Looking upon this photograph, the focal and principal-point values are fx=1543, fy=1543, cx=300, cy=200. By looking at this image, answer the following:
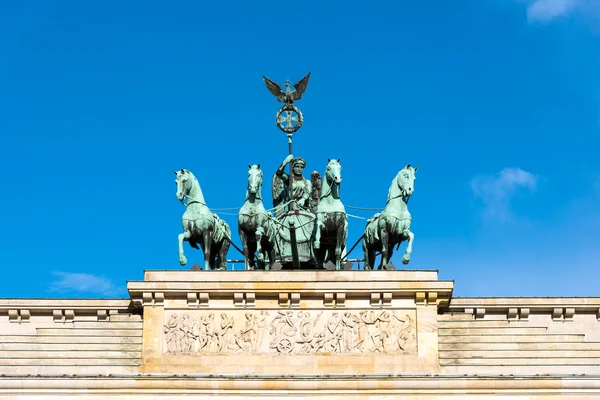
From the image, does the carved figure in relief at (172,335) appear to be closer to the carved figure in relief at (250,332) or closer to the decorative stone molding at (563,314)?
the carved figure in relief at (250,332)

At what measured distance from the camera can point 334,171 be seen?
38.9 meters

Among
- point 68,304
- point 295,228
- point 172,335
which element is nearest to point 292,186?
point 295,228

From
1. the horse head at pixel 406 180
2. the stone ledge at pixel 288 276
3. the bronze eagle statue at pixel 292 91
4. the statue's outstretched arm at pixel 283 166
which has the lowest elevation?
the stone ledge at pixel 288 276

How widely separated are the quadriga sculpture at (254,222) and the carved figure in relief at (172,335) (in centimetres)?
251

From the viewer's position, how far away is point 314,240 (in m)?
39.7

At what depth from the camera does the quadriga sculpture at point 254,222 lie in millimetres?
39344

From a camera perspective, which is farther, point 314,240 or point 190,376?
point 314,240

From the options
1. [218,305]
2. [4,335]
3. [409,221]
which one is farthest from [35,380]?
[409,221]

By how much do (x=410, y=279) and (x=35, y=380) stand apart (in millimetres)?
9503

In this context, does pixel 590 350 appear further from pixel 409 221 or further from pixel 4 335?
pixel 4 335

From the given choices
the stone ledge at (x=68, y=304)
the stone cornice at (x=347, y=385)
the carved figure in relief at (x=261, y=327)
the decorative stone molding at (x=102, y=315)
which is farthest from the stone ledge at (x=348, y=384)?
the stone ledge at (x=68, y=304)

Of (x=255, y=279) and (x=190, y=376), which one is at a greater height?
(x=255, y=279)

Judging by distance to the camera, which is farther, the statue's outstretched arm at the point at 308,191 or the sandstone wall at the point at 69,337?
the statue's outstretched arm at the point at 308,191

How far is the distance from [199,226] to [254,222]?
1425mm
